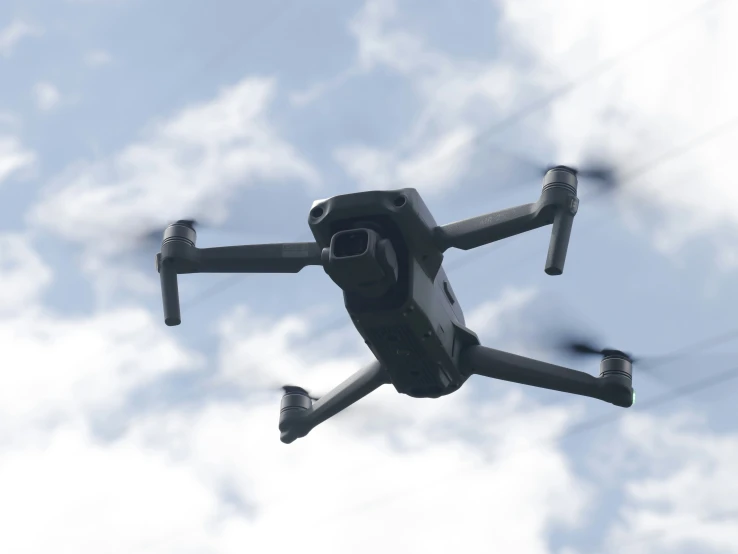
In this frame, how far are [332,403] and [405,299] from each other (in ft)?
16.0

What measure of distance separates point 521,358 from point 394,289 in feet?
10.7

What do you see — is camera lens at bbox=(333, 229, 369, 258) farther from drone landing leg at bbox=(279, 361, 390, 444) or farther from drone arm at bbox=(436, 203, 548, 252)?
drone landing leg at bbox=(279, 361, 390, 444)

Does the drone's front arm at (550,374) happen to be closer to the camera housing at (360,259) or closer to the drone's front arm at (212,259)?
the camera housing at (360,259)

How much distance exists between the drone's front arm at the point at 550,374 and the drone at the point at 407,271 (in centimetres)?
2

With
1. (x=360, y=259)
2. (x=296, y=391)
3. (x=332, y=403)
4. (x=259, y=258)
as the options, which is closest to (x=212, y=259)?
(x=259, y=258)

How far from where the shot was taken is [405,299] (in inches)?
938

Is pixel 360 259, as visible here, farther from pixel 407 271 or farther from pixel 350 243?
pixel 407 271

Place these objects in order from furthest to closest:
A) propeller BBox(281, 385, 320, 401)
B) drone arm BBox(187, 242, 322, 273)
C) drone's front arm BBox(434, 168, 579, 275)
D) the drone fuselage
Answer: propeller BBox(281, 385, 320, 401), drone arm BBox(187, 242, 322, 273), the drone fuselage, drone's front arm BBox(434, 168, 579, 275)

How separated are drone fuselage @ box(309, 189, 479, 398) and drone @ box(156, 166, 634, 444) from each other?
0.02 meters

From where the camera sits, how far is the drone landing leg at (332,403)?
87.8 feet

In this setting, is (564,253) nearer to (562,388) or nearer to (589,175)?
(589,175)

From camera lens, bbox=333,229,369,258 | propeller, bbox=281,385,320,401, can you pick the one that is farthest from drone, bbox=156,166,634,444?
propeller, bbox=281,385,320,401

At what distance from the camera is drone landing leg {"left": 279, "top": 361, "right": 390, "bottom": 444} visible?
26.8 metres

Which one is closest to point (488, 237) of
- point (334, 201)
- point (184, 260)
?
point (334, 201)
